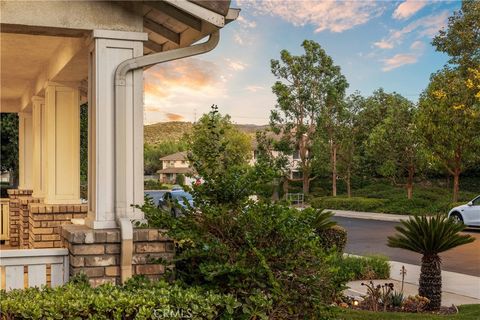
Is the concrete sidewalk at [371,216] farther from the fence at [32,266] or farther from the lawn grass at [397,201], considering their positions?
the fence at [32,266]

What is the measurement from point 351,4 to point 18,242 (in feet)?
48.1

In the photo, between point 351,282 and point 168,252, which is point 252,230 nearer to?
point 168,252

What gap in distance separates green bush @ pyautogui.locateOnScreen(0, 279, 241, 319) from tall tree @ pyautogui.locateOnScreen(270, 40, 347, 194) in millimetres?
30582

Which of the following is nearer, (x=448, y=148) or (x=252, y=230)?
(x=252, y=230)

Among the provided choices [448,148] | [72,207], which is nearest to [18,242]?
[72,207]

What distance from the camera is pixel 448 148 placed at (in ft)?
91.7

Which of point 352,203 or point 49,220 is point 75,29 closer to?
point 49,220

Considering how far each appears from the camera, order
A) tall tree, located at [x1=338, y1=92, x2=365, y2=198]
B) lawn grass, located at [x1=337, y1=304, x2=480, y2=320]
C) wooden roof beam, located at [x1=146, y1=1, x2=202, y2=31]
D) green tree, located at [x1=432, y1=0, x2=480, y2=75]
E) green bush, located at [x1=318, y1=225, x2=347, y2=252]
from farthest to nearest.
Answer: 1. tall tree, located at [x1=338, y1=92, x2=365, y2=198]
2. green tree, located at [x1=432, y1=0, x2=480, y2=75]
3. green bush, located at [x1=318, y1=225, x2=347, y2=252]
4. lawn grass, located at [x1=337, y1=304, x2=480, y2=320]
5. wooden roof beam, located at [x1=146, y1=1, x2=202, y2=31]

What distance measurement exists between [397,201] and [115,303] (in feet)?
94.9

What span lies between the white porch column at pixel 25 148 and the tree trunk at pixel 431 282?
347 inches

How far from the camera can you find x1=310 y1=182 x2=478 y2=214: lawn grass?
30312mm

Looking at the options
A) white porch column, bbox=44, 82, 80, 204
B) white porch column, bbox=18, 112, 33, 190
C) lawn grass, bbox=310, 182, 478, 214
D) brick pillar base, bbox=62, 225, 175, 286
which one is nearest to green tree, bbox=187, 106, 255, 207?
brick pillar base, bbox=62, 225, 175, 286
